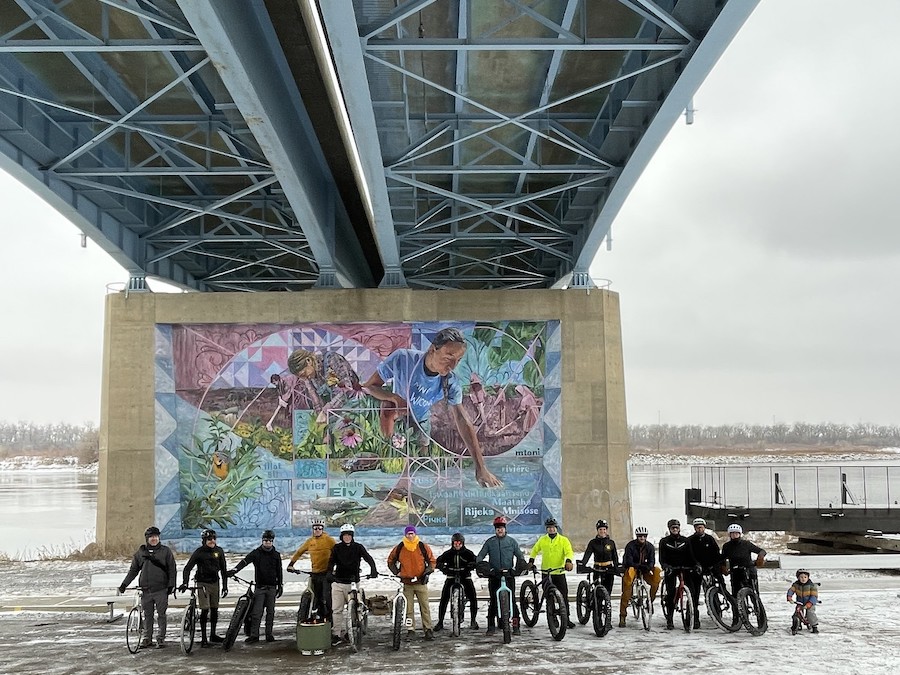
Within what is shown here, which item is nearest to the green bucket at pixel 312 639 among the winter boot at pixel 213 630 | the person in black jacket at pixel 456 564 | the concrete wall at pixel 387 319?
the winter boot at pixel 213 630

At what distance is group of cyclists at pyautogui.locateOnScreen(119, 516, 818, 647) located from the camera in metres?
13.5

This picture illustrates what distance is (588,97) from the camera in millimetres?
19141

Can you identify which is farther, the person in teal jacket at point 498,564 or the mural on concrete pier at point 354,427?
the mural on concrete pier at point 354,427

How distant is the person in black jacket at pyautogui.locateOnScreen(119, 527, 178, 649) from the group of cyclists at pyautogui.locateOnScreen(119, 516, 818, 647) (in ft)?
0.04

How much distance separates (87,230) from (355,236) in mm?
9196

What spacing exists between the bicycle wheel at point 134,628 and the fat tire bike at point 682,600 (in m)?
7.36

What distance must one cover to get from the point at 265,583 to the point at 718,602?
643cm

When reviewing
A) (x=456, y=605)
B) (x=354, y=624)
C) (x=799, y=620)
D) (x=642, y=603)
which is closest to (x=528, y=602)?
(x=456, y=605)

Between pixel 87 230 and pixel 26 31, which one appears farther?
pixel 87 230

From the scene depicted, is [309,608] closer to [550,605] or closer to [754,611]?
[550,605]

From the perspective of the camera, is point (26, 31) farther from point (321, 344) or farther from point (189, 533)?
point (189, 533)

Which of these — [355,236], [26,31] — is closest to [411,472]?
[355,236]

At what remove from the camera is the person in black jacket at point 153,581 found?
13.4m

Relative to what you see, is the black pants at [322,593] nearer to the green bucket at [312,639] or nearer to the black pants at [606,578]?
the green bucket at [312,639]
